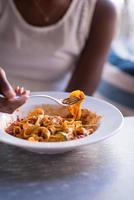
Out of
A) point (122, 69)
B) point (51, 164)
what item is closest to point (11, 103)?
point (51, 164)

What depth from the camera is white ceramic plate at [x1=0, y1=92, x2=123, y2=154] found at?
26.8 inches

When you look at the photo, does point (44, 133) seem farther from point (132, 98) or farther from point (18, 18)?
point (132, 98)

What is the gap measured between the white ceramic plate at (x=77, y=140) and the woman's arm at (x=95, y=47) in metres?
0.39

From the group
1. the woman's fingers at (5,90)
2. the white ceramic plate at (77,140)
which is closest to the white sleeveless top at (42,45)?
the white ceramic plate at (77,140)

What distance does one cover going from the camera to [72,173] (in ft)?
2.22

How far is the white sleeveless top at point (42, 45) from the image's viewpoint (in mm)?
1200

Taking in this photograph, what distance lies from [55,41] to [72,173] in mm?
632

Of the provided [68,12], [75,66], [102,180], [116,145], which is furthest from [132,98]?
[102,180]

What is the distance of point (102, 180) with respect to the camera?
0.66m

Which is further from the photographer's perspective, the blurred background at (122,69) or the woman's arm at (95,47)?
the blurred background at (122,69)

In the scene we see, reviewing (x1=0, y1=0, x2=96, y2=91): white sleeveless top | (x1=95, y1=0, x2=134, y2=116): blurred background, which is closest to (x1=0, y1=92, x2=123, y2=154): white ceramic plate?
(x1=0, y1=0, x2=96, y2=91): white sleeveless top

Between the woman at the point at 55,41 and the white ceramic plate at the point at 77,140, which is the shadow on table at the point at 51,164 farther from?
the woman at the point at 55,41

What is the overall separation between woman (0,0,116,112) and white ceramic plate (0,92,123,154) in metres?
0.36

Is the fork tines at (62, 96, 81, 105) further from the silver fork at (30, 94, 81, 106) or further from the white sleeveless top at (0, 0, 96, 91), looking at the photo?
the white sleeveless top at (0, 0, 96, 91)
